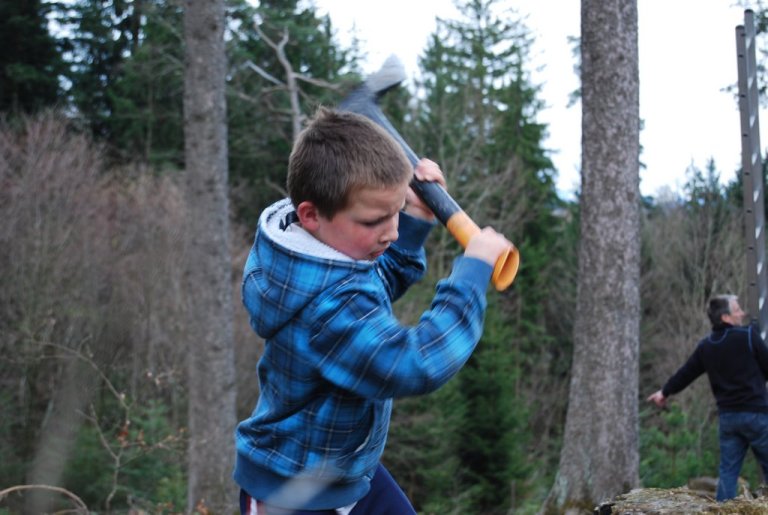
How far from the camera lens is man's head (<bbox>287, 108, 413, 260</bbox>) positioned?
2055mm

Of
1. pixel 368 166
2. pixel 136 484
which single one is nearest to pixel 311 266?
pixel 368 166

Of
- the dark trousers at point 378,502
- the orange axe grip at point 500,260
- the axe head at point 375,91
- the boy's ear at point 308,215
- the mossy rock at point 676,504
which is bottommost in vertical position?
the mossy rock at point 676,504

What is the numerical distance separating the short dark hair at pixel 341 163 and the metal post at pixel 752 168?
251 inches

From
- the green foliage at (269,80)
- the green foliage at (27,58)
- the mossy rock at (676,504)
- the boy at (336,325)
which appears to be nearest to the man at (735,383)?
the mossy rock at (676,504)

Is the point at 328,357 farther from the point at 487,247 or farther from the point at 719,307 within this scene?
the point at 719,307

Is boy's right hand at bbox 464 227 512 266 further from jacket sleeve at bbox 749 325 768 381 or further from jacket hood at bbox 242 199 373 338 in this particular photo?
jacket sleeve at bbox 749 325 768 381

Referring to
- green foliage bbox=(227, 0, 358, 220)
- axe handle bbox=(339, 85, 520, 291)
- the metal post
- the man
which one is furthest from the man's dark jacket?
green foliage bbox=(227, 0, 358, 220)

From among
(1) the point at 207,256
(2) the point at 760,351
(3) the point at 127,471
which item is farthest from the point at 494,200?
(2) the point at 760,351

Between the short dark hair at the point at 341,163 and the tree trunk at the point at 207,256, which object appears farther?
the tree trunk at the point at 207,256

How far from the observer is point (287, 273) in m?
2.08

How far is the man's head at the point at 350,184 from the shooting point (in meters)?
2.05

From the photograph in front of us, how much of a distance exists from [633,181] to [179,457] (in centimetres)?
824

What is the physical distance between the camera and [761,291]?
768cm

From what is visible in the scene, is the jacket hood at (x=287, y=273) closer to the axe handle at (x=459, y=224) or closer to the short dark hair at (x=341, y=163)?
the short dark hair at (x=341, y=163)
